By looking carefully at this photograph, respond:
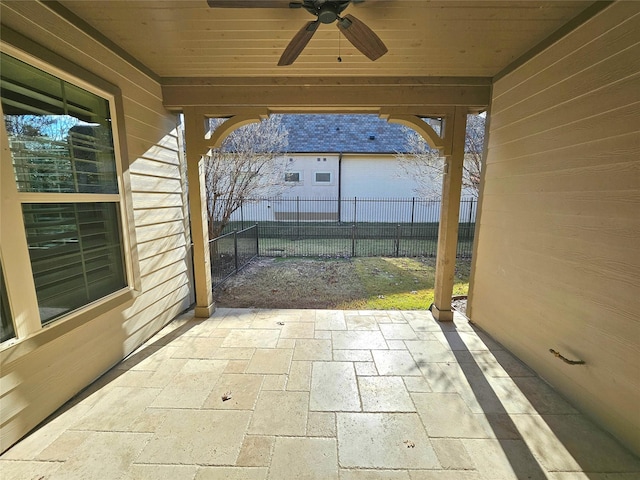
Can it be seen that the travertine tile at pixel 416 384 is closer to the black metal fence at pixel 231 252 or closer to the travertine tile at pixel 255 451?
Answer: the travertine tile at pixel 255 451

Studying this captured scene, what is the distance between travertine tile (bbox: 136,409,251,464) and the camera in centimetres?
151

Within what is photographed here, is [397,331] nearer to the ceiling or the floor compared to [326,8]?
nearer to the floor

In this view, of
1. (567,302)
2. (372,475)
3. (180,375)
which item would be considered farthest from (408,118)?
(180,375)

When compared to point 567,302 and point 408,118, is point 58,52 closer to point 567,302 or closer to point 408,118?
point 408,118

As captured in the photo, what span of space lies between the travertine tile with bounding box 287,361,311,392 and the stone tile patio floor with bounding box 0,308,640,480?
12 millimetres

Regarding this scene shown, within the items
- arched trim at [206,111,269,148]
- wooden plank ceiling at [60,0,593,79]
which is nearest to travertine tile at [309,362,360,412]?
arched trim at [206,111,269,148]

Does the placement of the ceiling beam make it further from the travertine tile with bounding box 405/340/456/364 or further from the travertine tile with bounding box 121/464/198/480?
the travertine tile with bounding box 121/464/198/480

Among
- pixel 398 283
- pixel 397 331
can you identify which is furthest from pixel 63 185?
pixel 398 283

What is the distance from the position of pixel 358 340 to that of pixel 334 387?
77 cm

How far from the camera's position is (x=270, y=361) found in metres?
2.44

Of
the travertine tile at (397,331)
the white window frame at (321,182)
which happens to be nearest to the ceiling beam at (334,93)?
the travertine tile at (397,331)

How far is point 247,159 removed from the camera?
556 cm

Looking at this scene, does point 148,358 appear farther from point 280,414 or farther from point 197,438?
point 280,414

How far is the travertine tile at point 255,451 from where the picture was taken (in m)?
1.49
